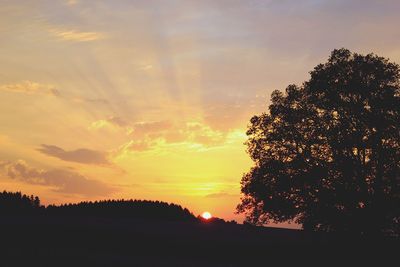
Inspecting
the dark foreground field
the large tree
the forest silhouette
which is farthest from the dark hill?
the large tree

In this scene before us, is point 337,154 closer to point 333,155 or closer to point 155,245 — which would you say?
point 333,155

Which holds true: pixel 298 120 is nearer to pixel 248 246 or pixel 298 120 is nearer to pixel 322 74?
pixel 322 74

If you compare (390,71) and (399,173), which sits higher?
(390,71)

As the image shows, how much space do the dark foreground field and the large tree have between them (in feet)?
39.4

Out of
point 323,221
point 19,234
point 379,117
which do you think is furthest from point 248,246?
point 379,117

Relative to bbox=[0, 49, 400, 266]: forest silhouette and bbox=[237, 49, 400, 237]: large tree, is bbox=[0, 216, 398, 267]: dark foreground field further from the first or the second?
bbox=[237, 49, 400, 237]: large tree

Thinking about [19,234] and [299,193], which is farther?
[299,193]

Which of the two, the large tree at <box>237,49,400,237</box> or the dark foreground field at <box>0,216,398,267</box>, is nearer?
the dark foreground field at <box>0,216,398,267</box>

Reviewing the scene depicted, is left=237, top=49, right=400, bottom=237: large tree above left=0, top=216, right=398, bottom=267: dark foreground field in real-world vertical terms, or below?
above

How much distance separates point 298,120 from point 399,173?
8.84m

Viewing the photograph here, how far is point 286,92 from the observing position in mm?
44750

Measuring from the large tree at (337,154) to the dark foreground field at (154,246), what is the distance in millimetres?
12021

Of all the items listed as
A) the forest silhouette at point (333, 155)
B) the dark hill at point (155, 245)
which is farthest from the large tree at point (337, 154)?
the dark hill at point (155, 245)

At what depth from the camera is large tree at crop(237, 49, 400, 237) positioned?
4019 centimetres
